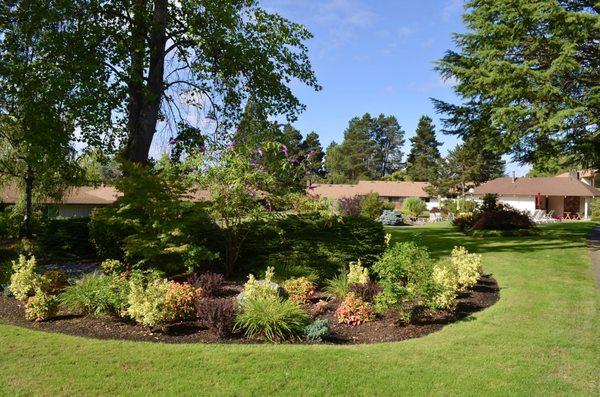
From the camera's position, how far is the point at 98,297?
7.25 m

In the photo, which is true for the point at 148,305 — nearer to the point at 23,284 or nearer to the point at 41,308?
the point at 41,308

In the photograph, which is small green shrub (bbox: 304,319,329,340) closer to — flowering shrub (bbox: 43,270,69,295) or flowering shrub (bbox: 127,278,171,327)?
flowering shrub (bbox: 127,278,171,327)

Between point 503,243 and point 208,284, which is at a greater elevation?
point 503,243

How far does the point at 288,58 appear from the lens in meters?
16.1

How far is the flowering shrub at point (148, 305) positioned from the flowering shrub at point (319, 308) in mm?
2388

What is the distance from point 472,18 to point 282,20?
776 centimetres

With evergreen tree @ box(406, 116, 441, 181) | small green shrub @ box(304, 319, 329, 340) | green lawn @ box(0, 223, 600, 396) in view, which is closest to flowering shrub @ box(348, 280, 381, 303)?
green lawn @ box(0, 223, 600, 396)

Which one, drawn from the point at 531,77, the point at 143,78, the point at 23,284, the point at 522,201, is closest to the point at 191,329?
the point at 23,284

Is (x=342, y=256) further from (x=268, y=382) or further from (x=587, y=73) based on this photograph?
(x=587, y=73)

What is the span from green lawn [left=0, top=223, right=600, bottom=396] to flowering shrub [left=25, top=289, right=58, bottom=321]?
0.43 meters

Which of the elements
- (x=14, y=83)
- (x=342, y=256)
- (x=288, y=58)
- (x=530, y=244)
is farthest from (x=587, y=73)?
(x=14, y=83)

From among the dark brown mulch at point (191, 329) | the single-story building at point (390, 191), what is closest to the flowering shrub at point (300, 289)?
the dark brown mulch at point (191, 329)

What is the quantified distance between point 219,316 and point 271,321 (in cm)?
75

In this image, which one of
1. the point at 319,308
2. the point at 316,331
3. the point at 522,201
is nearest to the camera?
the point at 316,331
